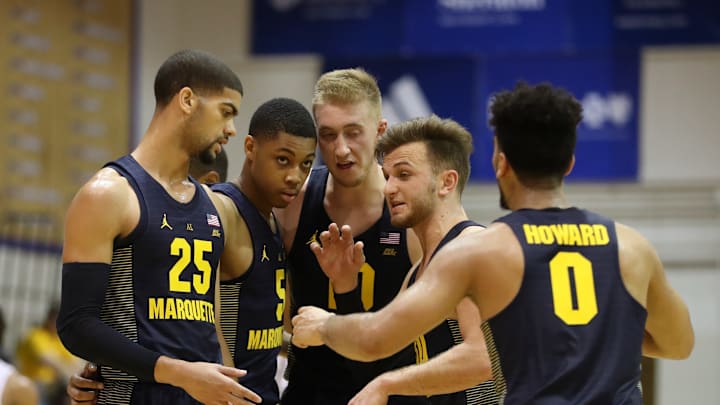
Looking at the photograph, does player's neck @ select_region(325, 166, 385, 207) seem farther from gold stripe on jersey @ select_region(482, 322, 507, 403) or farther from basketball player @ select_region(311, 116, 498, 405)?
gold stripe on jersey @ select_region(482, 322, 507, 403)

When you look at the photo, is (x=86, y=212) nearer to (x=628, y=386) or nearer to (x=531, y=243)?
(x=531, y=243)

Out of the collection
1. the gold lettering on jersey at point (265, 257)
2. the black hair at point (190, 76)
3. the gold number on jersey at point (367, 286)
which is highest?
the black hair at point (190, 76)

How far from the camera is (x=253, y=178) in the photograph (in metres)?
5.14

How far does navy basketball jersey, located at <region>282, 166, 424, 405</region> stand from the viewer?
5316 mm

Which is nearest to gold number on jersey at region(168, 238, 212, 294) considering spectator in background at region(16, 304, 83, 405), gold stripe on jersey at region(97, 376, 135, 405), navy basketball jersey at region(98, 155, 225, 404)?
navy basketball jersey at region(98, 155, 225, 404)

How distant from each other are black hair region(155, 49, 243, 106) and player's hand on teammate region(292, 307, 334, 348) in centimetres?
121

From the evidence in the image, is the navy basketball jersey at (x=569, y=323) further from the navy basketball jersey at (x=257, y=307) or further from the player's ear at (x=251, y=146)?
the player's ear at (x=251, y=146)

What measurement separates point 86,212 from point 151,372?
69cm

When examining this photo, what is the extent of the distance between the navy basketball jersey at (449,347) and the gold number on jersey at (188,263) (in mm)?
946

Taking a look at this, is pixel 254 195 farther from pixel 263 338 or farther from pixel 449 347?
pixel 449 347

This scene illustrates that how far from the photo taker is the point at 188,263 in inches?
176

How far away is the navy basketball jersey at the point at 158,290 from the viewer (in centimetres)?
430

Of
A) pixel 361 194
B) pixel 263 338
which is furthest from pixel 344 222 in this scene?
pixel 263 338

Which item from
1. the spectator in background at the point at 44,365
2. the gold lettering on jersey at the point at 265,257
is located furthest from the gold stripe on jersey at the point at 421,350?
the spectator in background at the point at 44,365
